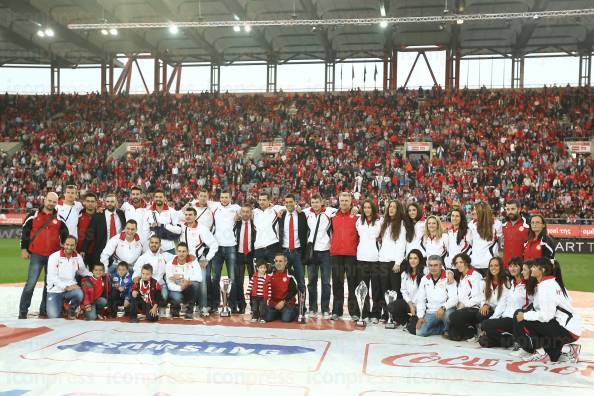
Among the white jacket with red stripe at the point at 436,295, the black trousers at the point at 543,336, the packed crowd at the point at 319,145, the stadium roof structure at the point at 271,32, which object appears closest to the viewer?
the black trousers at the point at 543,336

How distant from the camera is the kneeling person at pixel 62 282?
25.1 ft

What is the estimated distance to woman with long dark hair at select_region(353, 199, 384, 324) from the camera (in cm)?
782

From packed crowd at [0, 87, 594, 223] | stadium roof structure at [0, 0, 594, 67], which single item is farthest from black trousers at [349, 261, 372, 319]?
stadium roof structure at [0, 0, 594, 67]

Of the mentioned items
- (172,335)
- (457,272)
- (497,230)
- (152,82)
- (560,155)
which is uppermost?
(152,82)

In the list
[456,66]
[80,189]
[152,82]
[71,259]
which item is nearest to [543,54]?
[456,66]

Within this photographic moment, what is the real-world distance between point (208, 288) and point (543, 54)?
31.9 m

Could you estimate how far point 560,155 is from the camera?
83.4 feet

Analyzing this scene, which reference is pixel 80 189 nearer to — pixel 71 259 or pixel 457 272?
pixel 71 259

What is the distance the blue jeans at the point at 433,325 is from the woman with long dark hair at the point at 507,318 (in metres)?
0.56

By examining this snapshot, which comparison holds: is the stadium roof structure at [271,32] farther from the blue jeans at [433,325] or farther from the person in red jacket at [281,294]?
the blue jeans at [433,325]

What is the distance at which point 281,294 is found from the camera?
25.8 feet

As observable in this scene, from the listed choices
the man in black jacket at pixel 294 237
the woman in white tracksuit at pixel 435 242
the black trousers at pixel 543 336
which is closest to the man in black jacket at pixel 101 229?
the man in black jacket at pixel 294 237

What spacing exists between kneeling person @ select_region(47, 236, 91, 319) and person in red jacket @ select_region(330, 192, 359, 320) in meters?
3.62

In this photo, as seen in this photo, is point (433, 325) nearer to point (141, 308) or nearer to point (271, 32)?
point (141, 308)
